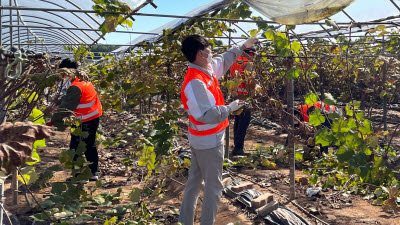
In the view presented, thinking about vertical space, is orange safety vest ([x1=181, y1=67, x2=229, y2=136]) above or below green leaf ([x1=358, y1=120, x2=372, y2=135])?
above

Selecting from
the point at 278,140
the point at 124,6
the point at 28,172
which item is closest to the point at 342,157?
the point at 124,6

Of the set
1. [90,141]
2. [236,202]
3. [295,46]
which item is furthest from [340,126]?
[90,141]

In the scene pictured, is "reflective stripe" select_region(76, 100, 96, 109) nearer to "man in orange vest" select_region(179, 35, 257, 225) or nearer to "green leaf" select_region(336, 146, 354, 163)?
"man in orange vest" select_region(179, 35, 257, 225)

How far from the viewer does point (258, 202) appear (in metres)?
3.60

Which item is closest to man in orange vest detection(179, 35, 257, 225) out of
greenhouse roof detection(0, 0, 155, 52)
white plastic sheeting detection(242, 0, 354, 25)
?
white plastic sheeting detection(242, 0, 354, 25)

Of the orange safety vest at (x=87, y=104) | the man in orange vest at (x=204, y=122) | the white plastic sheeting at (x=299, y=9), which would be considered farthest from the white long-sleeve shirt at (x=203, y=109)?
the orange safety vest at (x=87, y=104)

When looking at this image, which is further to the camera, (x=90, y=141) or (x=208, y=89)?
(x=90, y=141)

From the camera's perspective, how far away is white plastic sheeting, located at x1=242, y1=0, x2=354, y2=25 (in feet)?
8.80

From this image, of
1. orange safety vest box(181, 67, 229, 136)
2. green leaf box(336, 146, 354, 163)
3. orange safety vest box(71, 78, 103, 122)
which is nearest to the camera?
orange safety vest box(181, 67, 229, 136)

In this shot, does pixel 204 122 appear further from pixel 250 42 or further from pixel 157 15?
pixel 157 15

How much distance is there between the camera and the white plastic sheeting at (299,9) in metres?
2.68

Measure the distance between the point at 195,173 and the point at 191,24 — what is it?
1.88 m

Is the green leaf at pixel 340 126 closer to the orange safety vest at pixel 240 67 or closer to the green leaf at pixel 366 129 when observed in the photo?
the green leaf at pixel 366 129

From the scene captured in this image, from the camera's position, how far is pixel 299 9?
112 inches
